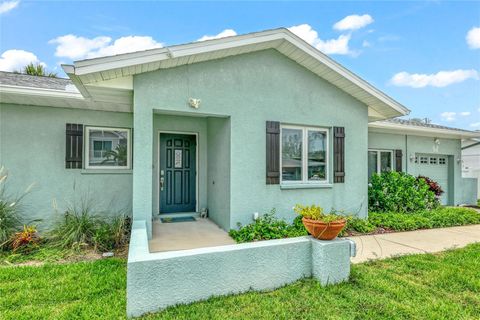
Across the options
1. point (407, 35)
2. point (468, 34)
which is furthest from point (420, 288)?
point (468, 34)

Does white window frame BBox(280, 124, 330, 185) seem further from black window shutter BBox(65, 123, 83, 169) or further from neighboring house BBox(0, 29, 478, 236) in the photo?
black window shutter BBox(65, 123, 83, 169)

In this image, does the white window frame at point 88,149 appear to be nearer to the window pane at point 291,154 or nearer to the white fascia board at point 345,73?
the window pane at point 291,154

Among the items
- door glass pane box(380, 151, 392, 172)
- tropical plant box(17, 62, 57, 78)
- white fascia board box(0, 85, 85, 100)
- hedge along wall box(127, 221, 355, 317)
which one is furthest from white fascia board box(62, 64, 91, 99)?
door glass pane box(380, 151, 392, 172)

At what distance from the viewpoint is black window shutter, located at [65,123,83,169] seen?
6520 millimetres

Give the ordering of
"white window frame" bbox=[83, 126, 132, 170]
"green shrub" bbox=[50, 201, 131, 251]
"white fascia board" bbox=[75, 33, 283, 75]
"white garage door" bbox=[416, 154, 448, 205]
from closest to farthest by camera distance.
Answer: "white fascia board" bbox=[75, 33, 283, 75] → "green shrub" bbox=[50, 201, 131, 251] → "white window frame" bbox=[83, 126, 132, 170] → "white garage door" bbox=[416, 154, 448, 205]

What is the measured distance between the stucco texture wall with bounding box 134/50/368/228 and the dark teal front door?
2221 millimetres

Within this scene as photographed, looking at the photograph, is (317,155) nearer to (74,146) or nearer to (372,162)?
(372,162)

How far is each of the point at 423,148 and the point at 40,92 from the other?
13294 mm

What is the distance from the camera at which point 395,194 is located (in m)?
8.37

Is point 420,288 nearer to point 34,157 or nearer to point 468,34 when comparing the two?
point 34,157

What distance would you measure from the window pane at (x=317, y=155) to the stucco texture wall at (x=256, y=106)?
345 millimetres

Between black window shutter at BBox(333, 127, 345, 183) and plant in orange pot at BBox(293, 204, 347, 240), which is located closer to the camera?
plant in orange pot at BBox(293, 204, 347, 240)

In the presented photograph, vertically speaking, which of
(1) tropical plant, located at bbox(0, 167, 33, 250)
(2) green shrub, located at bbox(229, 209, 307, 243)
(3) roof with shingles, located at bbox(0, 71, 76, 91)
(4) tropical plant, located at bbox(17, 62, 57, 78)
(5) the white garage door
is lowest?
(2) green shrub, located at bbox(229, 209, 307, 243)

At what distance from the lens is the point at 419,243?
19.2 ft
